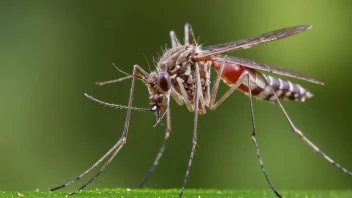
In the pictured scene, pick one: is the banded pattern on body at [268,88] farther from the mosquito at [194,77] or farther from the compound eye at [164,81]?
the compound eye at [164,81]

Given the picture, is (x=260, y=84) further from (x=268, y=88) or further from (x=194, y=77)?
(x=194, y=77)

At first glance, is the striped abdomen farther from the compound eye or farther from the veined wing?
the compound eye

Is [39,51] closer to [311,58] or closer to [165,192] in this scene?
[311,58]

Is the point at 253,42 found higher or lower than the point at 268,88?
higher

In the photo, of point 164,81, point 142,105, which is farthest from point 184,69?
point 142,105

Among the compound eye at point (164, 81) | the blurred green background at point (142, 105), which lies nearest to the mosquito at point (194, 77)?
the compound eye at point (164, 81)

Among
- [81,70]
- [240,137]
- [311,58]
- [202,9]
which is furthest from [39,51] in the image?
[311,58]
